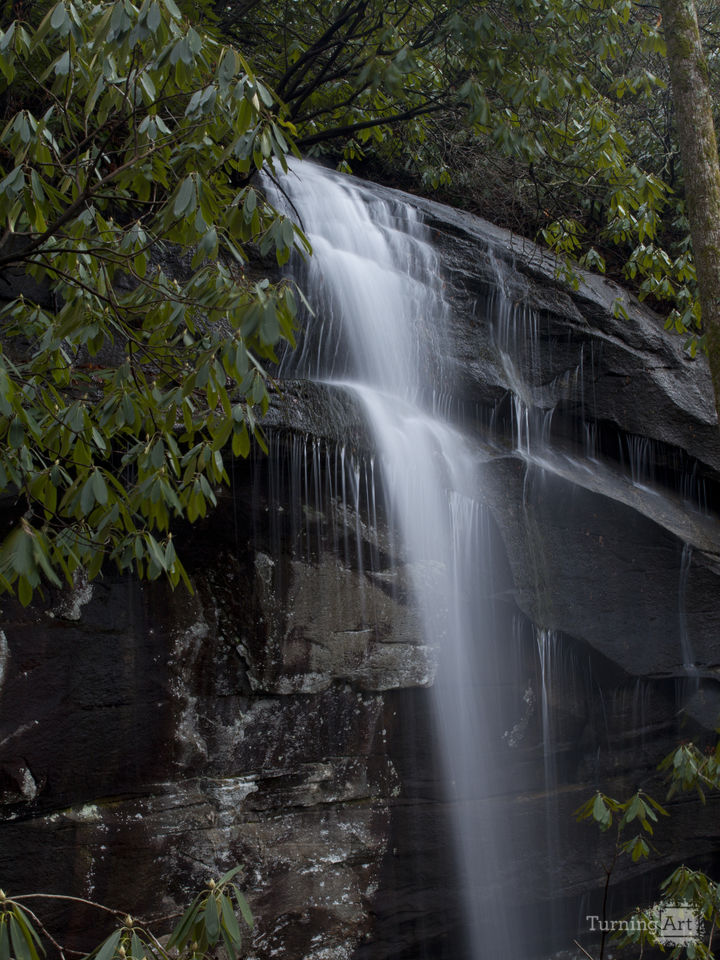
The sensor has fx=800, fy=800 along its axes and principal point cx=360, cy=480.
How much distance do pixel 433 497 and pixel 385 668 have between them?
4.23 feet

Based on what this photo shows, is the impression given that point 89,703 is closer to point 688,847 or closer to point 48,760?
point 48,760

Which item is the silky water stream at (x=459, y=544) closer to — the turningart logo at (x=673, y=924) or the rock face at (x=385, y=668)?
the rock face at (x=385, y=668)

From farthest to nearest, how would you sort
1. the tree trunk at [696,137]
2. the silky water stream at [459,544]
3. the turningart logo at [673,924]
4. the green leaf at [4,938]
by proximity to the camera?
the turningart logo at [673,924] < the silky water stream at [459,544] < the tree trunk at [696,137] < the green leaf at [4,938]

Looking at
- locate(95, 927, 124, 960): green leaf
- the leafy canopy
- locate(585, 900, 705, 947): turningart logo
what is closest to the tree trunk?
the leafy canopy

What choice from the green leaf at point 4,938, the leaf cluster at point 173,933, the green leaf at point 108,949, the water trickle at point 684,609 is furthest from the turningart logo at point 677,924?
the green leaf at point 4,938

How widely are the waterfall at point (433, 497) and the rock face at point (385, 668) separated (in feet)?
0.34

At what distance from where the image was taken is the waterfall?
5.82 meters

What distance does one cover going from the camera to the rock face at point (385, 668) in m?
4.78

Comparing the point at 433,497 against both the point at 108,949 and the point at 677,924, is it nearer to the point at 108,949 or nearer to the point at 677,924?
the point at 677,924

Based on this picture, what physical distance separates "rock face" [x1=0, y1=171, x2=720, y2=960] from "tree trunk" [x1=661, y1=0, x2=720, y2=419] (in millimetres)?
2451

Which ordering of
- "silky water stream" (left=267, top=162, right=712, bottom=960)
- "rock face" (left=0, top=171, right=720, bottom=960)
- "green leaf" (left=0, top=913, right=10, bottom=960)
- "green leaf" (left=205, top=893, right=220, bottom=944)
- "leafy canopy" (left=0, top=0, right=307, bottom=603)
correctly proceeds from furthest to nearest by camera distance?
"silky water stream" (left=267, top=162, right=712, bottom=960)
"rock face" (left=0, top=171, right=720, bottom=960)
"leafy canopy" (left=0, top=0, right=307, bottom=603)
"green leaf" (left=205, top=893, right=220, bottom=944)
"green leaf" (left=0, top=913, right=10, bottom=960)

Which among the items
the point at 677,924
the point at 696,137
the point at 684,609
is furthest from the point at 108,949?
the point at 677,924

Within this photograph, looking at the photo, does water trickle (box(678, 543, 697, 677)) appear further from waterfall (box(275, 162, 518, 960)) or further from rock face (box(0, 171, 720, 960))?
waterfall (box(275, 162, 518, 960))

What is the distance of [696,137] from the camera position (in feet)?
13.6
